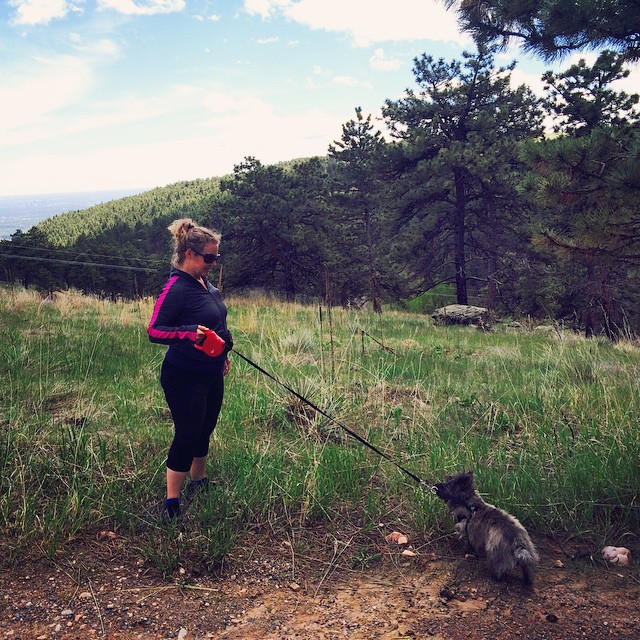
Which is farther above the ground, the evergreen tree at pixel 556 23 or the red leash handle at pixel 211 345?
the evergreen tree at pixel 556 23

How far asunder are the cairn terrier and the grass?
0.24 meters

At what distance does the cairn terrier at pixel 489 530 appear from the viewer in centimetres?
256

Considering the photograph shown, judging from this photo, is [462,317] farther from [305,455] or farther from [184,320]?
[184,320]

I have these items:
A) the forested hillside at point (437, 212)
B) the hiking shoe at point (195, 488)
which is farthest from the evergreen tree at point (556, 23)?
the hiking shoe at point (195, 488)

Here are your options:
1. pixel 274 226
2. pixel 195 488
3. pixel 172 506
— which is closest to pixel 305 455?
pixel 195 488

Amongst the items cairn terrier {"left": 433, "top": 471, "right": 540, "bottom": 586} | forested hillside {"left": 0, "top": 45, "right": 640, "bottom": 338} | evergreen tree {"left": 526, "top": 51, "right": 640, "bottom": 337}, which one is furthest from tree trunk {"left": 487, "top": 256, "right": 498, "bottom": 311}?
cairn terrier {"left": 433, "top": 471, "right": 540, "bottom": 586}

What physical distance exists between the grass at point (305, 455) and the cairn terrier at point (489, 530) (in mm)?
239

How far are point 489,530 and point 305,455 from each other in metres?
1.46

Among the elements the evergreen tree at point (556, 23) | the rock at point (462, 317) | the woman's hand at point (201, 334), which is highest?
the evergreen tree at point (556, 23)

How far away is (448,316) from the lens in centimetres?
1702

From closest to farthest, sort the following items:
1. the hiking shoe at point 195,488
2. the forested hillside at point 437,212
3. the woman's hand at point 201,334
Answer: the woman's hand at point 201,334 → the hiking shoe at point 195,488 → the forested hillside at point 437,212

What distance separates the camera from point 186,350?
2988 millimetres

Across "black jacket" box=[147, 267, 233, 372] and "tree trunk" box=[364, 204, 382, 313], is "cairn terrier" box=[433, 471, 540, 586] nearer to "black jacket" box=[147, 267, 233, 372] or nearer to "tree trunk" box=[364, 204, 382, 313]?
"black jacket" box=[147, 267, 233, 372]

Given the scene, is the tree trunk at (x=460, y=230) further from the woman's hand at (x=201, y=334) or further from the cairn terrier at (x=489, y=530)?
the woman's hand at (x=201, y=334)
